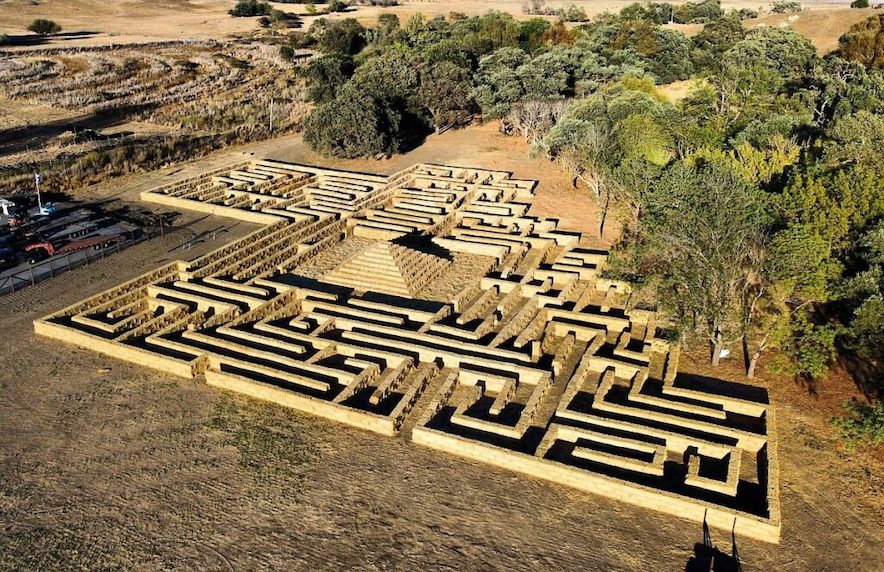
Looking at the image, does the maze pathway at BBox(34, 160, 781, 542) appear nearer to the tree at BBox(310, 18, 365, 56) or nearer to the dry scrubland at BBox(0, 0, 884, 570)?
the dry scrubland at BBox(0, 0, 884, 570)

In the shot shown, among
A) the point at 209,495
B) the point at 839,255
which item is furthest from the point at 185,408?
the point at 839,255

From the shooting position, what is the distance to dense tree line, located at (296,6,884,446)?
19.1 metres

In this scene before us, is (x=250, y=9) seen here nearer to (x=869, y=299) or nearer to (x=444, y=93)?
(x=444, y=93)

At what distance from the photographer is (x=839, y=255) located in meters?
19.8

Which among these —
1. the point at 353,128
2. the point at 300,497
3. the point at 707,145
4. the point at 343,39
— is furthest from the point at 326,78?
the point at 300,497

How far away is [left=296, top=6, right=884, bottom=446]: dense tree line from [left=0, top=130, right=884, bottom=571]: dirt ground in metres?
2.86

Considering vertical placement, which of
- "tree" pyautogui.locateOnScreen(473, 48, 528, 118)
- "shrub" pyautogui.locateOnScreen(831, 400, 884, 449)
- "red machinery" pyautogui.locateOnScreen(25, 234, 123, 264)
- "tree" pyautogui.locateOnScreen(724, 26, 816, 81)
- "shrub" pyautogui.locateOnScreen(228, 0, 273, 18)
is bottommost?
"red machinery" pyautogui.locateOnScreen(25, 234, 123, 264)

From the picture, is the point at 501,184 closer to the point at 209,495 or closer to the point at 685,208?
the point at 685,208

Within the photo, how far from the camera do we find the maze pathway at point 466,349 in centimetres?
1648

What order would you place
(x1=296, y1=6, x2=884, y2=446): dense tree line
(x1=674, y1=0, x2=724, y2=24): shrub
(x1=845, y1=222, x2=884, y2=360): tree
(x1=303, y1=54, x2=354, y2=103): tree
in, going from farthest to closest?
(x1=674, y1=0, x2=724, y2=24): shrub
(x1=303, y1=54, x2=354, y2=103): tree
(x1=296, y1=6, x2=884, y2=446): dense tree line
(x1=845, y1=222, x2=884, y2=360): tree

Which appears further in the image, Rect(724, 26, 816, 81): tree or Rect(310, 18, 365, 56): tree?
Rect(310, 18, 365, 56): tree

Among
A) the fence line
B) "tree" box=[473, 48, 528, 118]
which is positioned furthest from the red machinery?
"tree" box=[473, 48, 528, 118]

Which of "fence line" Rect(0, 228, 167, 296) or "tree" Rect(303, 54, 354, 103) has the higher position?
"tree" Rect(303, 54, 354, 103)

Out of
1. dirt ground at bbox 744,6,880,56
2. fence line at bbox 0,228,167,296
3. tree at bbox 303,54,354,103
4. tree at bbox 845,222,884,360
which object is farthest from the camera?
dirt ground at bbox 744,6,880,56
